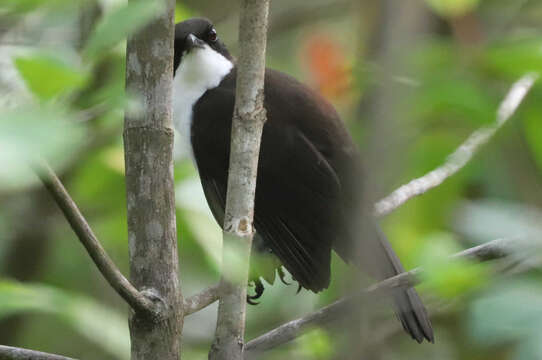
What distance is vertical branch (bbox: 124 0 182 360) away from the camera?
6.30 feet

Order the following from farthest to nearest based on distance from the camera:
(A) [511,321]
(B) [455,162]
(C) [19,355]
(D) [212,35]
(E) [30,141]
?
(D) [212,35] → (B) [455,162] → (C) [19,355] → (A) [511,321] → (E) [30,141]

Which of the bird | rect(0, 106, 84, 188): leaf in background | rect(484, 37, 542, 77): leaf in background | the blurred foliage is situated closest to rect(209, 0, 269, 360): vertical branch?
the blurred foliage

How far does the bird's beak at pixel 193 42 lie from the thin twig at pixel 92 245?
75.8 inches

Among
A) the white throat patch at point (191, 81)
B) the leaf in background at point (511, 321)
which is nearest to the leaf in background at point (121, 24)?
the leaf in background at point (511, 321)

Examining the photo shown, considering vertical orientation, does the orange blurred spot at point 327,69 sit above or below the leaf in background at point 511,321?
above

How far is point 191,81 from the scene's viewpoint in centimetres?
364

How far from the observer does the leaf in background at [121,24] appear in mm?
945

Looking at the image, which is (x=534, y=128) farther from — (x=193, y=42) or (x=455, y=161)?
(x=193, y=42)

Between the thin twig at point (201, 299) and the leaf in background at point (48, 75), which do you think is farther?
the thin twig at point (201, 299)

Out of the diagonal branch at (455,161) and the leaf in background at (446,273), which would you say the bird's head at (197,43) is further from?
the leaf in background at (446,273)

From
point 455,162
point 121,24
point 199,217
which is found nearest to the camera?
point 121,24

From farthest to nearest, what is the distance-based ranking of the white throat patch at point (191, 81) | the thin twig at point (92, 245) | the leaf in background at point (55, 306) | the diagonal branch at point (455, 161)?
the white throat patch at point (191, 81)
the diagonal branch at point (455, 161)
the leaf in background at point (55, 306)
the thin twig at point (92, 245)

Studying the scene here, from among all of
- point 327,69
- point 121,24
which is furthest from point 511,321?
point 327,69

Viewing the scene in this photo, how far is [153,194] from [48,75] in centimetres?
102
